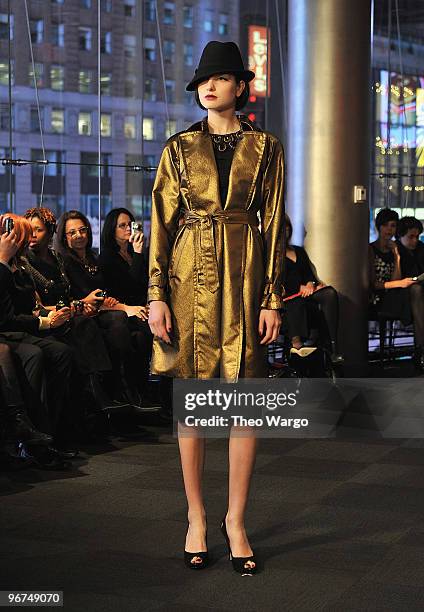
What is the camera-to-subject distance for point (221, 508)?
3693mm

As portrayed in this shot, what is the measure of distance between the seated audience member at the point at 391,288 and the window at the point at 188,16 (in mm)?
2211

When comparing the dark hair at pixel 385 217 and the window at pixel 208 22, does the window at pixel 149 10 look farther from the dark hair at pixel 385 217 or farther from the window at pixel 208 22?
the dark hair at pixel 385 217

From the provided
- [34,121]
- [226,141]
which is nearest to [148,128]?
[34,121]

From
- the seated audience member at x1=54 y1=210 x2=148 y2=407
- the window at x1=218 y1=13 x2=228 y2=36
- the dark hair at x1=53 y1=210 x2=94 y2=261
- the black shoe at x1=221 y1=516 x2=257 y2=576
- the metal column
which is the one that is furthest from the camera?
the window at x1=218 y1=13 x2=228 y2=36

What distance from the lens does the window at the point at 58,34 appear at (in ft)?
22.7

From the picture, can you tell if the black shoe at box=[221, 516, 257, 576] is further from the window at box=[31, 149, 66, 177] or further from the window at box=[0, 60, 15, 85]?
the window at box=[0, 60, 15, 85]

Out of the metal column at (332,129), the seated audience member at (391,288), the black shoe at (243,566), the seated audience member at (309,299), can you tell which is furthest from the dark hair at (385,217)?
the black shoe at (243,566)

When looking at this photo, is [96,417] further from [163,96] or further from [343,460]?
[163,96]

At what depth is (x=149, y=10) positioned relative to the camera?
7.76 meters

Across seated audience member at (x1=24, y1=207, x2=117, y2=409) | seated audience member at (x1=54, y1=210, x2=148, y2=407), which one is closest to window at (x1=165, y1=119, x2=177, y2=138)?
seated audience member at (x1=54, y1=210, x2=148, y2=407)

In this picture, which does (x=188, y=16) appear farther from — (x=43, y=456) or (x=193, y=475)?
(x=193, y=475)

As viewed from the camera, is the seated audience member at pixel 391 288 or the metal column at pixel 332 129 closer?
the metal column at pixel 332 129

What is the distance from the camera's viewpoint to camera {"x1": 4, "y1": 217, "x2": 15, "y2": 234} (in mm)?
4398

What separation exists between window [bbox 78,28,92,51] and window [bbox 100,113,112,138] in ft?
1.63
